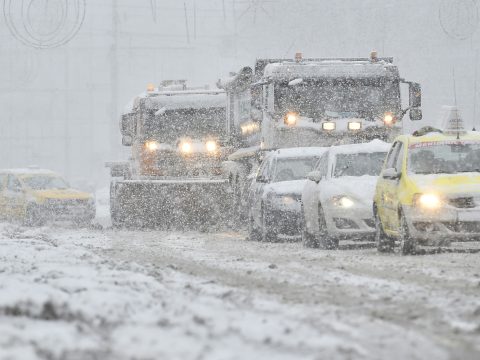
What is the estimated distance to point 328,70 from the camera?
70.6ft

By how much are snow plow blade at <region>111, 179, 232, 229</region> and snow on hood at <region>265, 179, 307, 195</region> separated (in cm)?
593

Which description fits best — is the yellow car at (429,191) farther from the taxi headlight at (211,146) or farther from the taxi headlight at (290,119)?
the taxi headlight at (211,146)

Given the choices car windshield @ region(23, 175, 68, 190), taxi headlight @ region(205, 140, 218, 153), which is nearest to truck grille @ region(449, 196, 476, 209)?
taxi headlight @ region(205, 140, 218, 153)

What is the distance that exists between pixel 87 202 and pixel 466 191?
18.5 meters

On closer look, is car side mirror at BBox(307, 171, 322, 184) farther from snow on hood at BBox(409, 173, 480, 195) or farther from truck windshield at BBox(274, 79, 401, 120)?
truck windshield at BBox(274, 79, 401, 120)

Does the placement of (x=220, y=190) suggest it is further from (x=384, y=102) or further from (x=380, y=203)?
(x=380, y=203)

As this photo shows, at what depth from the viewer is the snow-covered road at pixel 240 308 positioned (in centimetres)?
581

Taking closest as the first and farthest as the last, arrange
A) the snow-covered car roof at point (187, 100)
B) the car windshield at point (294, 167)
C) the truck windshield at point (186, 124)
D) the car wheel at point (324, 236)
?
the car wheel at point (324, 236) → the car windshield at point (294, 167) → the truck windshield at point (186, 124) → the snow-covered car roof at point (187, 100)

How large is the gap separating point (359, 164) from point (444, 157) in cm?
292

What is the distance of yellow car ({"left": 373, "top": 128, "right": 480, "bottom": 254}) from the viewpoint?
529 inches

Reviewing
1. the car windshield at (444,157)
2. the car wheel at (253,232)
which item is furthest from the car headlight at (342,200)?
the car wheel at (253,232)

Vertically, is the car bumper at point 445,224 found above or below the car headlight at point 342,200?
below

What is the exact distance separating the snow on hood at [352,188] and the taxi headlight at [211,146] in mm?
10504

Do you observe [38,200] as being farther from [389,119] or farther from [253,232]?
[389,119]
